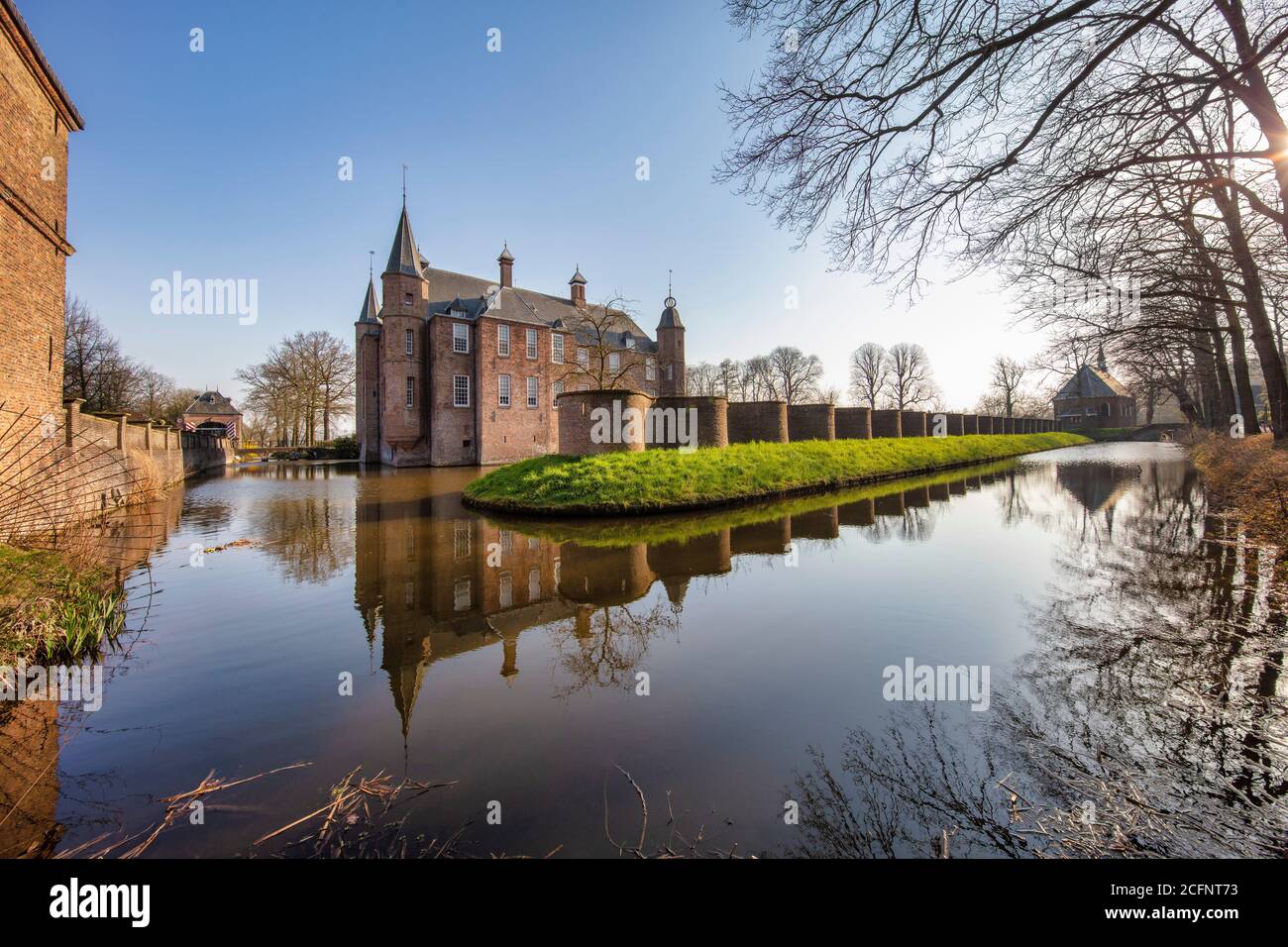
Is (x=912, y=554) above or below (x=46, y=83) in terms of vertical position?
below

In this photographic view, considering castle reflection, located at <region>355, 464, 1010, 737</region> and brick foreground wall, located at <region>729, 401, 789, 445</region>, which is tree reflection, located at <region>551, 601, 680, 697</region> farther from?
brick foreground wall, located at <region>729, 401, 789, 445</region>

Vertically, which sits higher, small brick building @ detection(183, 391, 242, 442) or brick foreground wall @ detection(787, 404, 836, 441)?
small brick building @ detection(183, 391, 242, 442)

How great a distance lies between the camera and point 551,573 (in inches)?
289

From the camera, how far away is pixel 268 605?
599 centimetres

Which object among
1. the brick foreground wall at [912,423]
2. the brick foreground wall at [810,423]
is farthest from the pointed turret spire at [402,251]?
the brick foreground wall at [912,423]

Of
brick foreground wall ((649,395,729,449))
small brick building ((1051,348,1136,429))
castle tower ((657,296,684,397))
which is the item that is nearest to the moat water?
brick foreground wall ((649,395,729,449))

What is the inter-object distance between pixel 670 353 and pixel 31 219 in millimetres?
36815

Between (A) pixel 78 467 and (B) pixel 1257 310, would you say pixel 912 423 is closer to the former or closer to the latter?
(B) pixel 1257 310

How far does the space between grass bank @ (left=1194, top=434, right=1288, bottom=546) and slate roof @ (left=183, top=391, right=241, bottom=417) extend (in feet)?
244

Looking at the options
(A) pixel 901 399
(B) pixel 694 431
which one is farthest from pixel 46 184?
(A) pixel 901 399

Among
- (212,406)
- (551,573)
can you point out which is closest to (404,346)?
(551,573)

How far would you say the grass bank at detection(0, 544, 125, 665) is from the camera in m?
4.16

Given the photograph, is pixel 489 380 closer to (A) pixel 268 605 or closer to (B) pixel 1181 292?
(A) pixel 268 605
